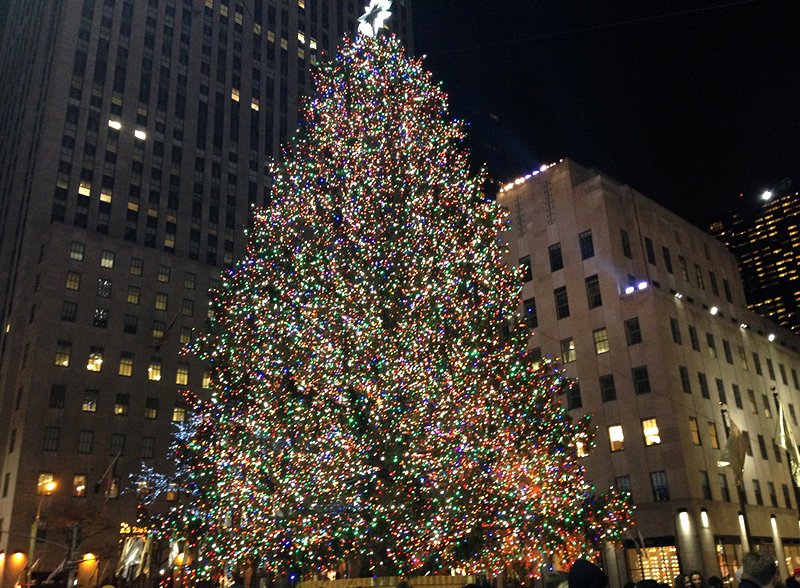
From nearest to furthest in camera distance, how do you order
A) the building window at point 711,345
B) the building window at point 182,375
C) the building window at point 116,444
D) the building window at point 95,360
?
the building window at point 711,345, the building window at point 116,444, the building window at point 95,360, the building window at point 182,375

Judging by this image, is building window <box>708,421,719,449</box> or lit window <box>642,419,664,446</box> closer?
lit window <box>642,419,664,446</box>

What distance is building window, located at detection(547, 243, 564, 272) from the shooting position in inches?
1702

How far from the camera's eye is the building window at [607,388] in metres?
38.5

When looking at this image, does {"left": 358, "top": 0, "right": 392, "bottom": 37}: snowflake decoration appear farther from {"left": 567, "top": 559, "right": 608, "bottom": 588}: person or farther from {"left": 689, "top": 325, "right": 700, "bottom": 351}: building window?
{"left": 689, "top": 325, "right": 700, "bottom": 351}: building window

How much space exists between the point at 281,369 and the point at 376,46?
12.7m

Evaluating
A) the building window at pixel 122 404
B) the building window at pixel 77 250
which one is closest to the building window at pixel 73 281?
the building window at pixel 77 250

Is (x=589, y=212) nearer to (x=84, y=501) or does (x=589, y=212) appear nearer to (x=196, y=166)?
(x=84, y=501)

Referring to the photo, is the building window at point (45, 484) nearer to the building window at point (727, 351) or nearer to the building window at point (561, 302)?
the building window at point (561, 302)

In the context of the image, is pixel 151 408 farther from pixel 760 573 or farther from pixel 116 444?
pixel 760 573

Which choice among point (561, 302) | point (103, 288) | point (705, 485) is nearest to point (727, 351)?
point (561, 302)

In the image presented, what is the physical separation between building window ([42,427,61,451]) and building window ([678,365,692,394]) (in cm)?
4639

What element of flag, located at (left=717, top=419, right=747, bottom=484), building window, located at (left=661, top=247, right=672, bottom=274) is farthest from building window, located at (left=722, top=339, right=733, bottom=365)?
flag, located at (left=717, top=419, right=747, bottom=484)

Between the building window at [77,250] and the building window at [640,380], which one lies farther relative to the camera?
the building window at [77,250]

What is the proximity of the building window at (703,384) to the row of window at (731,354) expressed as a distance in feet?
4.91
